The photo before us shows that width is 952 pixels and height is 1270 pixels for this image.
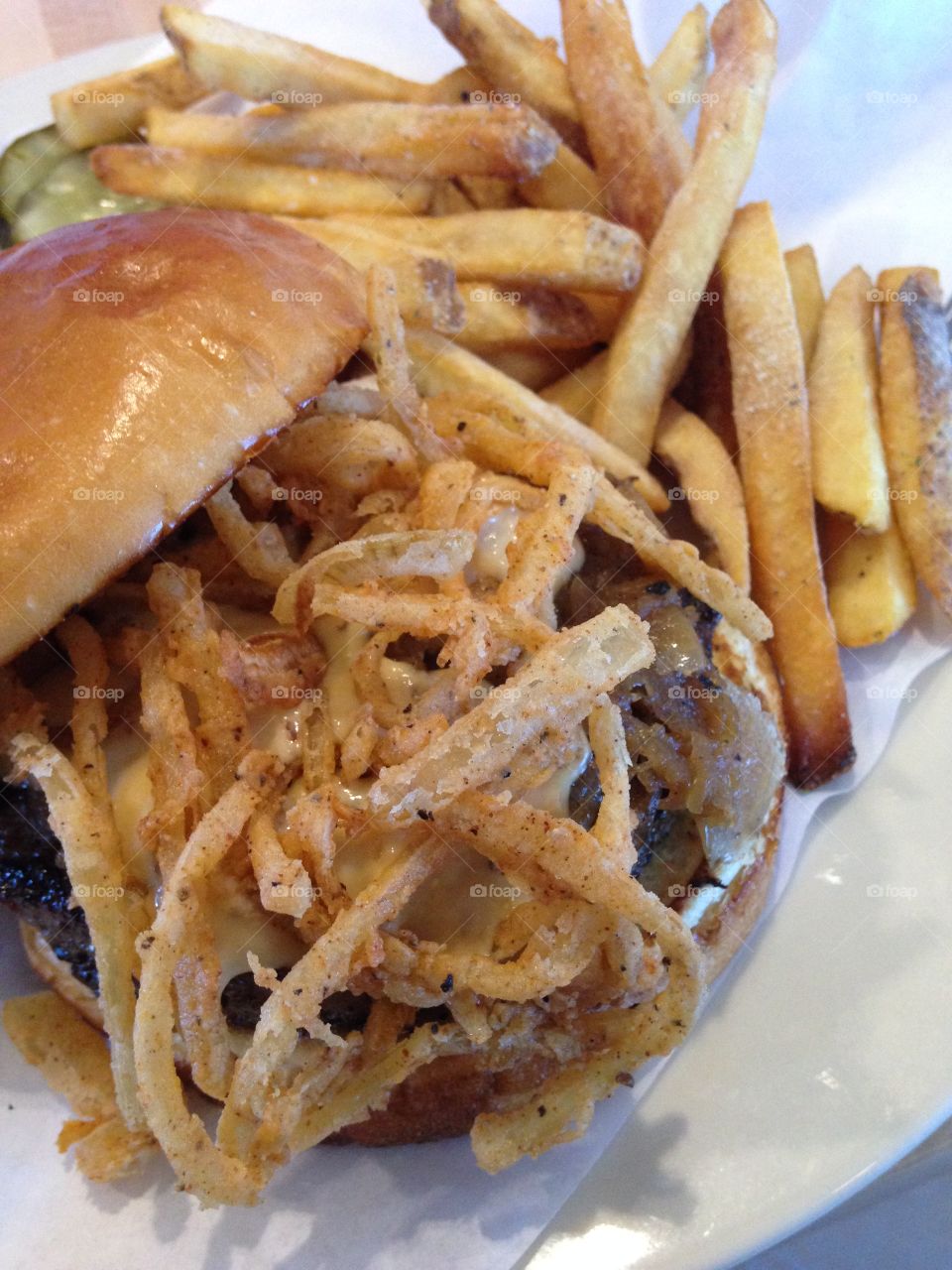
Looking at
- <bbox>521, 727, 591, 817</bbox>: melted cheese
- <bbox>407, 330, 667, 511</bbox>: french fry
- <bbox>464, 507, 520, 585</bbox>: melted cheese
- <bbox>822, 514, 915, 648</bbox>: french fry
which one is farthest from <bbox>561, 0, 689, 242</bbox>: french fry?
<bbox>521, 727, 591, 817</bbox>: melted cheese

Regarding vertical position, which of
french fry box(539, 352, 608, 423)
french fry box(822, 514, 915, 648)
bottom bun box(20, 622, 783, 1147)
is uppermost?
french fry box(539, 352, 608, 423)

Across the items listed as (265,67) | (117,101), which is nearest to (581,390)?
(265,67)

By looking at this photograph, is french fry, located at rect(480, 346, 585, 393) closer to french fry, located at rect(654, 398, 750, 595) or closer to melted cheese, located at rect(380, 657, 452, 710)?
french fry, located at rect(654, 398, 750, 595)

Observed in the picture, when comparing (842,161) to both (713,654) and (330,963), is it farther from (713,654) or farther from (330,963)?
(330,963)

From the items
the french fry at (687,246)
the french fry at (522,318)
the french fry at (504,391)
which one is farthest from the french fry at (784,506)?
the french fry at (522,318)

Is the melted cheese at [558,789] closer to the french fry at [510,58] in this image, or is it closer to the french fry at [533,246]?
the french fry at [533,246]

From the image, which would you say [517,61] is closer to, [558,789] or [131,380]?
[131,380]
